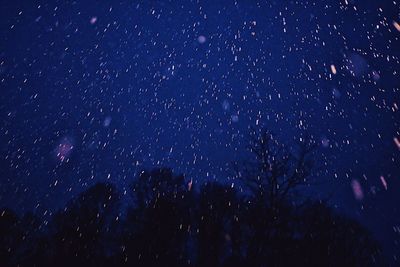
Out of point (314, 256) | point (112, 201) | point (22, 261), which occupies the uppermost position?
point (112, 201)

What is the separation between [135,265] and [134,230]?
254 centimetres

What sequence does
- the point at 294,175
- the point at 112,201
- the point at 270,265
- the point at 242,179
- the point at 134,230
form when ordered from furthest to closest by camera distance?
the point at 112,201 → the point at 134,230 → the point at 270,265 → the point at 242,179 → the point at 294,175

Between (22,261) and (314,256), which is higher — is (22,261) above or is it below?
above

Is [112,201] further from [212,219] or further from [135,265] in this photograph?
[212,219]

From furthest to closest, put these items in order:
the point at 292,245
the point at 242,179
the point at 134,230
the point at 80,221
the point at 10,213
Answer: the point at 10,213 < the point at 80,221 < the point at 134,230 < the point at 292,245 < the point at 242,179

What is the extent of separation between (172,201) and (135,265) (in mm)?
5097

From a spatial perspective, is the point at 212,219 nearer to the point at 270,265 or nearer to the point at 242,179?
the point at 270,265

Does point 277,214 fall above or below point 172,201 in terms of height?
above

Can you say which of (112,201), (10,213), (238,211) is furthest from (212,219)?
(10,213)

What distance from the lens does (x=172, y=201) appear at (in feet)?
75.6

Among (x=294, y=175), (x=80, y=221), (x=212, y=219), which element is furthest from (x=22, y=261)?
(x=294, y=175)

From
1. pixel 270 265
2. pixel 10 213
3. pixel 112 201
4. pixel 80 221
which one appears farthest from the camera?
pixel 10 213

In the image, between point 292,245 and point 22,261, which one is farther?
point 22,261

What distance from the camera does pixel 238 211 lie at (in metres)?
21.0
